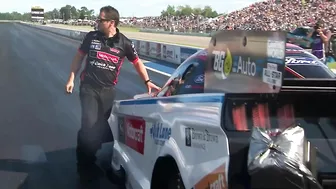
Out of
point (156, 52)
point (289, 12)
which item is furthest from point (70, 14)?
point (156, 52)

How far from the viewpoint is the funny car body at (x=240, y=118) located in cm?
314

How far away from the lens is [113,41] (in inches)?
270

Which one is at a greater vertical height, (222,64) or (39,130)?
(222,64)

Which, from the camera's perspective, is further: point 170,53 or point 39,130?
point 170,53

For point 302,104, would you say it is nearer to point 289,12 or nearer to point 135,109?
point 135,109

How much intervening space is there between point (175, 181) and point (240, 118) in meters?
0.81

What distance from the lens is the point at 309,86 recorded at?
11.9 ft

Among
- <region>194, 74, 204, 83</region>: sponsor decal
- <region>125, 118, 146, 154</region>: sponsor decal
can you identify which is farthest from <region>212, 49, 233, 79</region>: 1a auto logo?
<region>125, 118, 146, 154</region>: sponsor decal

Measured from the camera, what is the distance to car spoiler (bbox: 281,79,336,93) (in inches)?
139

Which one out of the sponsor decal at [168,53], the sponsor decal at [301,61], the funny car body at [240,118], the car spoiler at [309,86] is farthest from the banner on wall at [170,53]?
the car spoiler at [309,86]

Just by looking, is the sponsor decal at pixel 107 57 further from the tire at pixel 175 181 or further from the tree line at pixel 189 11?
the tree line at pixel 189 11

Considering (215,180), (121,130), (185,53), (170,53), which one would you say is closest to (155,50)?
(170,53)

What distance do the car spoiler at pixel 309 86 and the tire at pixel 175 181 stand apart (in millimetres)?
903

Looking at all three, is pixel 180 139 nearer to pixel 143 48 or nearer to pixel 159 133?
pixel 159 133
